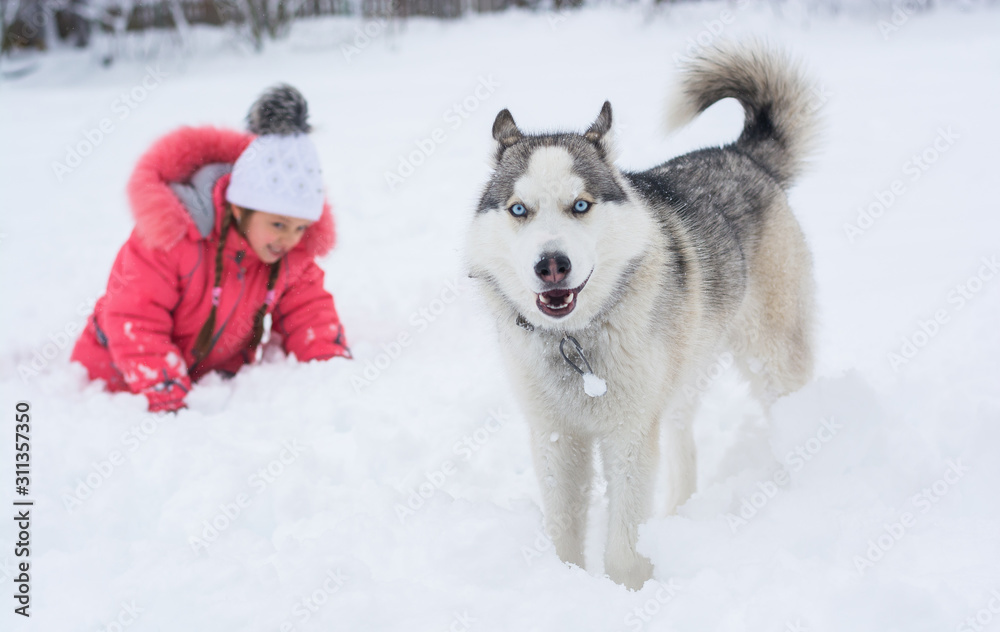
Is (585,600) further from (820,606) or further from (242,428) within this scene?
(242,428)

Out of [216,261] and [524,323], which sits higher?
[524,323]

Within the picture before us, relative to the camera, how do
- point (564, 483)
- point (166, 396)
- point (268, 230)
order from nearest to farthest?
1. point (564, 483)
2. point (166, 396)
3. point (268, 230)

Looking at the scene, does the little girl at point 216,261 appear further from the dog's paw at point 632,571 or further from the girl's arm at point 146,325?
the dog's paw at point 632,571

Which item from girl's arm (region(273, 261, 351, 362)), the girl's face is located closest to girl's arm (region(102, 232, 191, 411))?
the girl's face

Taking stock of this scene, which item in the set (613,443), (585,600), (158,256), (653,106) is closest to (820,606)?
(585,600)

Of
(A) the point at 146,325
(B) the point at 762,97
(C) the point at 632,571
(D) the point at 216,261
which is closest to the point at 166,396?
(A) the point at 146,325

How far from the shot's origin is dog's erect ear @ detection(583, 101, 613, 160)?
2.37m

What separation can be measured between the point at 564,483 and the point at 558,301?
29.4 inches

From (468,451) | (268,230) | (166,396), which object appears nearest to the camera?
(468,451)

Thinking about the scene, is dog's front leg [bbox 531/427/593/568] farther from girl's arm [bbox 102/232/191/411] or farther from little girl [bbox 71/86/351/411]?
girl's arm [bbox 102/232/191/411]

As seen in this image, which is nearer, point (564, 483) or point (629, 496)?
point (629, 496)

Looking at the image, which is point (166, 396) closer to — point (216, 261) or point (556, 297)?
point (216, 261)

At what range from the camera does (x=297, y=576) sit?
1.90 metres

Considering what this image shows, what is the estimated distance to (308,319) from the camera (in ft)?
12.6
